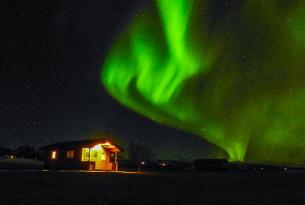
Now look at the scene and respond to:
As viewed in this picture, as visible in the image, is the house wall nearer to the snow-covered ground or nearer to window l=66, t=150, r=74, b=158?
window l=66, t=150, r=74, b=158

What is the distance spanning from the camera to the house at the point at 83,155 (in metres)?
40.9

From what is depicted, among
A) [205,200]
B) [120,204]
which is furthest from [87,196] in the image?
[205,200]

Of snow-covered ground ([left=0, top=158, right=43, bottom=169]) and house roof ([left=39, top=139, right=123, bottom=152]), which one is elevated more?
house roof ([left=39, top=139, right=123, bottom=152])

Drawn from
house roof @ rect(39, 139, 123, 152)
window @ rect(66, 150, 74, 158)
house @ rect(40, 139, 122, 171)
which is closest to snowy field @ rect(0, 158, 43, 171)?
house @ rect(40, 139, 122, 171)

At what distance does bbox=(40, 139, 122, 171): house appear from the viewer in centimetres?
4088

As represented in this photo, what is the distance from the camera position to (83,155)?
4103 cm

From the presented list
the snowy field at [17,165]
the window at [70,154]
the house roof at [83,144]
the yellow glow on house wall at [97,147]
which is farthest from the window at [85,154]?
the snowy field at [17,165]

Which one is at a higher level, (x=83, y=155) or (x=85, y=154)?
(x=85, y=154)

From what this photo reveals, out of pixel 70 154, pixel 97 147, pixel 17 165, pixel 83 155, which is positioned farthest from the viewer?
pixel 17 165

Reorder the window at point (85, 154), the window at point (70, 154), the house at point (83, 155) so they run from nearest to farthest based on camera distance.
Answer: the house at point (83, 155), the window at point (85, 154), the window at point (70, 154)

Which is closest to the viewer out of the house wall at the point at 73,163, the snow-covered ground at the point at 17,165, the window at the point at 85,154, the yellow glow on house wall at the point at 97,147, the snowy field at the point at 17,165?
the snowy field at the point at 17,165

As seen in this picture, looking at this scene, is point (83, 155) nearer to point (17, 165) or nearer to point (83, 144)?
point (83, 144)

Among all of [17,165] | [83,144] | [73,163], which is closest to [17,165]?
[17,165]

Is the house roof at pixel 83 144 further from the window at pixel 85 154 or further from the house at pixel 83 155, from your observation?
the window at pixel 85 154
